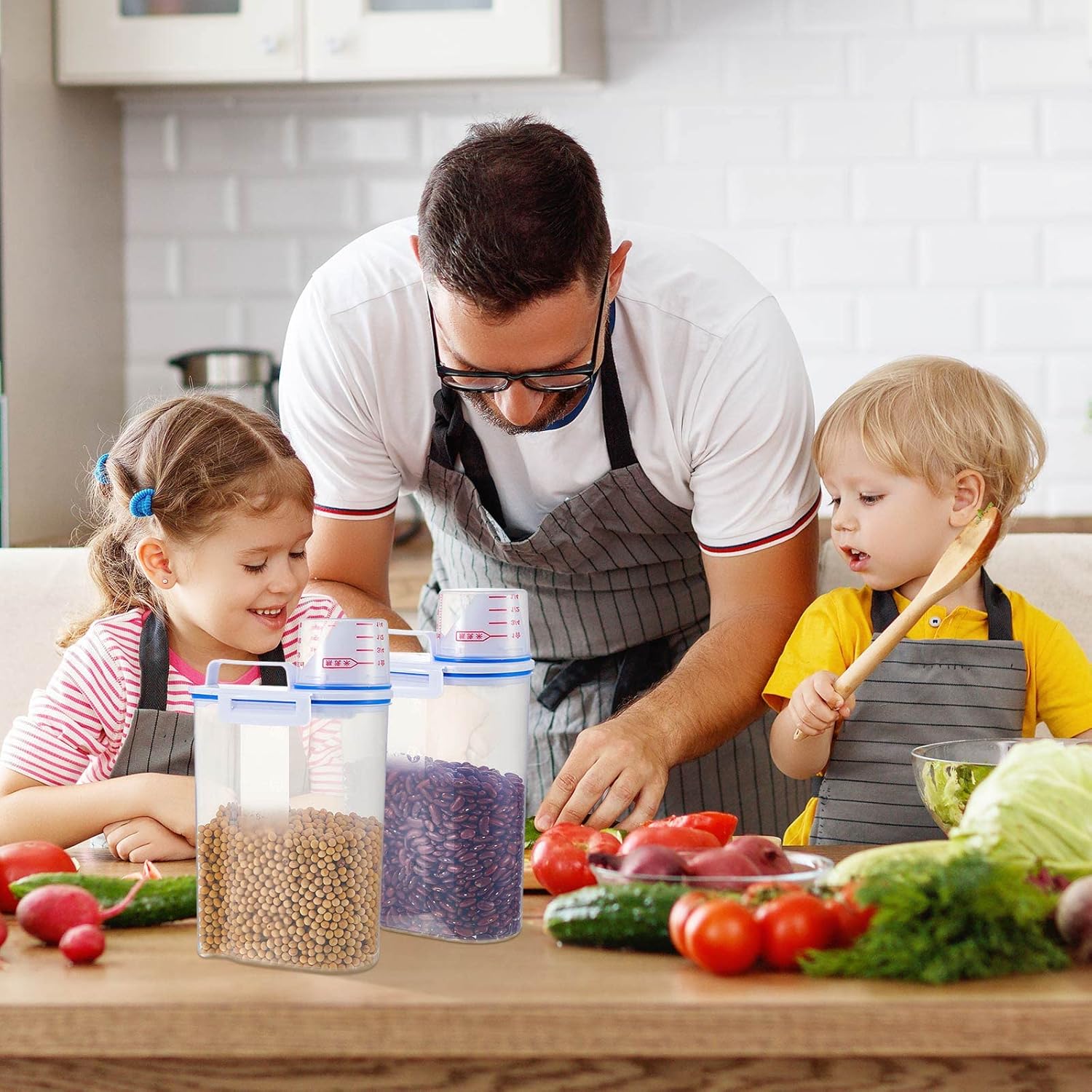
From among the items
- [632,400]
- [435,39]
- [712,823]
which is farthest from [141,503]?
[435,39]

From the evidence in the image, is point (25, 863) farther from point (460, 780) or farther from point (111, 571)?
point (111, 571)

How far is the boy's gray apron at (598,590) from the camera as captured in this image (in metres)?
1.98

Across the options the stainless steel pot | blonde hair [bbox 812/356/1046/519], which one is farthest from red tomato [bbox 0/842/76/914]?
the stainless steel pot

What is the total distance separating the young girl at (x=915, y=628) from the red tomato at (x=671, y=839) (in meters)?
0.49

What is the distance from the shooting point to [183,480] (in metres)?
1.66

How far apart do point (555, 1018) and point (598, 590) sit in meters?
1.22

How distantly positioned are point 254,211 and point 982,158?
167 centimetres

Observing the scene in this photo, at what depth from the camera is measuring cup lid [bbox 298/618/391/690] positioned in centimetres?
101

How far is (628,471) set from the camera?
1946 millimetres

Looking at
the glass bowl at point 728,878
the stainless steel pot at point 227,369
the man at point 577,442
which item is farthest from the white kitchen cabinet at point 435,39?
the glass bowl at point 728,878

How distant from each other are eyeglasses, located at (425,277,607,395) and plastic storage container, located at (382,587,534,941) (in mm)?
559

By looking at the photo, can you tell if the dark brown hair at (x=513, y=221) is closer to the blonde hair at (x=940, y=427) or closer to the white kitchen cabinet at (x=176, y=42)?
the blonde hair at (x=940, y=427)

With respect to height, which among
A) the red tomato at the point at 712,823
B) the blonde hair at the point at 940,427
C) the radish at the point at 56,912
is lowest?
the radish at the point at 56,912

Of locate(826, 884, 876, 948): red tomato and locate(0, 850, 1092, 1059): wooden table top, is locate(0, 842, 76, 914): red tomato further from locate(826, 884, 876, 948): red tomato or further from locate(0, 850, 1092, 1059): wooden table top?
locate(826, 884, 876, 948): red tomato
